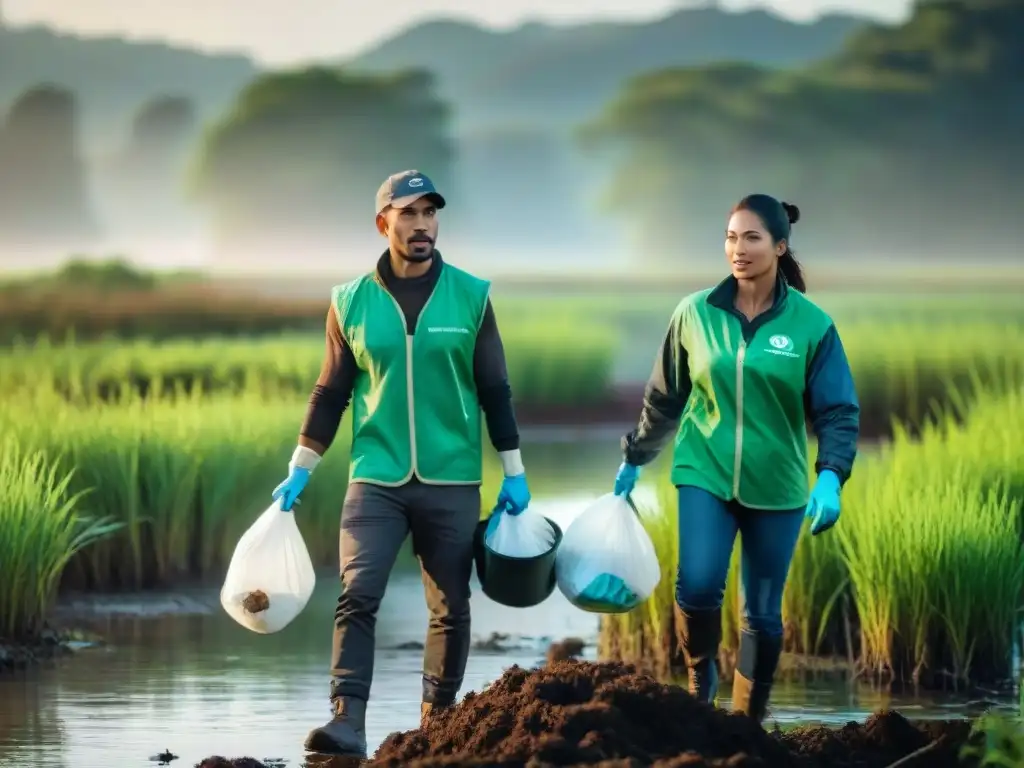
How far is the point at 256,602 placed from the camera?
7582mm

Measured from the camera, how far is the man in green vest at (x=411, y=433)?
750cm

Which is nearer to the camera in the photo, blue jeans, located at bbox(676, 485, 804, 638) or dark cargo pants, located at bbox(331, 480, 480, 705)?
blue jeans, located at bbox(676, 485, 804, 638)

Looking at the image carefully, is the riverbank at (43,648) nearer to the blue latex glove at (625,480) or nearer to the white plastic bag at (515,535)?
the white plastic bag at (515,535)

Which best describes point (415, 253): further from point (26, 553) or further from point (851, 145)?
point (851, 145)

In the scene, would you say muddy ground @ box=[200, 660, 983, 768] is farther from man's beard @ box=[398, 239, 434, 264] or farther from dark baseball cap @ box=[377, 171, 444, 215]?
dark baseball cap @ box=[377, 171, 444, 215]

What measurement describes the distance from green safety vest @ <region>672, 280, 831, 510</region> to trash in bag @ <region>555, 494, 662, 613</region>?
0.32 meters

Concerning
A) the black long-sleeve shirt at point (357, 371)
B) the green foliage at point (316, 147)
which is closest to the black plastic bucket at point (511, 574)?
the black long-sleeve shirt at point (357, 371)

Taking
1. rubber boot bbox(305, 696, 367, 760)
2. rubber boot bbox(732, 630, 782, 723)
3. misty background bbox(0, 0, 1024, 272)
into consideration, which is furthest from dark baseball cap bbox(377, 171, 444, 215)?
misty background bbox(0, 0, 1024, 272)

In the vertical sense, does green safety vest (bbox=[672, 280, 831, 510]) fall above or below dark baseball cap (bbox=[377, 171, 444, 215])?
below

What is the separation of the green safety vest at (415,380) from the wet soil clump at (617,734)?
0.97 meters

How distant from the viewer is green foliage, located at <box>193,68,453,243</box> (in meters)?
58.8

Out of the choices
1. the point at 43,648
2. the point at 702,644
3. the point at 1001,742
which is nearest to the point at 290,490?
the point at 702,644

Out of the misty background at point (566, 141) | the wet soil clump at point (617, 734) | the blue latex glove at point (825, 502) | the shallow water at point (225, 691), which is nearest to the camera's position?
the wet soil clump at point (617, 734)

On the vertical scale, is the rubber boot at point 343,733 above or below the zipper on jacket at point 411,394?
below
